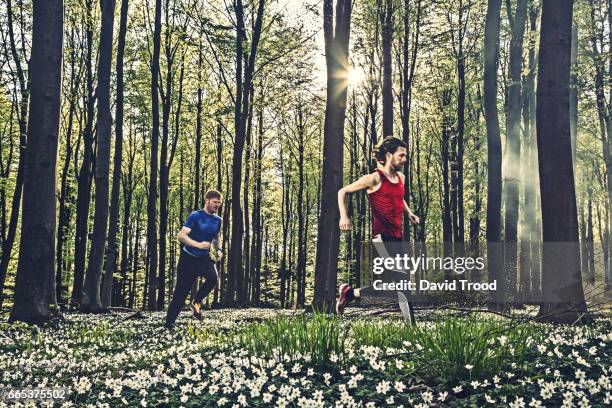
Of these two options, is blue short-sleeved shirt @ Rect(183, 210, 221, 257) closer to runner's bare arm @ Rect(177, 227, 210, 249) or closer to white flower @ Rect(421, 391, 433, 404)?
runner's bare arm @ Rect(177, 227, 210, 249)

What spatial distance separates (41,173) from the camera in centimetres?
1025

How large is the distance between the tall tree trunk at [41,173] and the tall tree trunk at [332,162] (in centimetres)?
623

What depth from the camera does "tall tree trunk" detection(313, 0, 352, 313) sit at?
45.6 ft

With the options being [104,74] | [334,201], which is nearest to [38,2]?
[104,74]

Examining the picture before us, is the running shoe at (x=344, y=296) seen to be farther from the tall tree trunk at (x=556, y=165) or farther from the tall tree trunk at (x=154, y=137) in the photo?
the tall tree trunk at (x=154, y=137)

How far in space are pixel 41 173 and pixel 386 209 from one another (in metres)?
6.99

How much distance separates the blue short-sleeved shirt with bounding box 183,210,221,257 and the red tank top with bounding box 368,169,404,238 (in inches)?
167

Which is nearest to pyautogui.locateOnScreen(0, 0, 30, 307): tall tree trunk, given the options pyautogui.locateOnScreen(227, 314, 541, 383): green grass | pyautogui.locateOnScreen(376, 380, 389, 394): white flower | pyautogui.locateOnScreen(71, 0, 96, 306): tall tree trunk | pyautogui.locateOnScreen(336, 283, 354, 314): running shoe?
pyautogui.locateOnScreen(71, 0, 96, 306): tall tree trunk

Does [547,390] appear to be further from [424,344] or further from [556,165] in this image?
[556,165]

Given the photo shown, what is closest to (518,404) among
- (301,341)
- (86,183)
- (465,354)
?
(465,354)

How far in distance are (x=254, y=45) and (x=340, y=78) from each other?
405 inches

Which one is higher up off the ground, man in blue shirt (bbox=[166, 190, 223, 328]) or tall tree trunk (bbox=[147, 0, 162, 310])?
tall tree trunk (bbox=[147, 0, 162, 310])

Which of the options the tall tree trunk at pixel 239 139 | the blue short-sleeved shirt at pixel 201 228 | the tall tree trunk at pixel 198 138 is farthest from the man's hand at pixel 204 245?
the tall tree trunk at pixel 198 138

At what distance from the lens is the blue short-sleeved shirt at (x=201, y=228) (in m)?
10.1
